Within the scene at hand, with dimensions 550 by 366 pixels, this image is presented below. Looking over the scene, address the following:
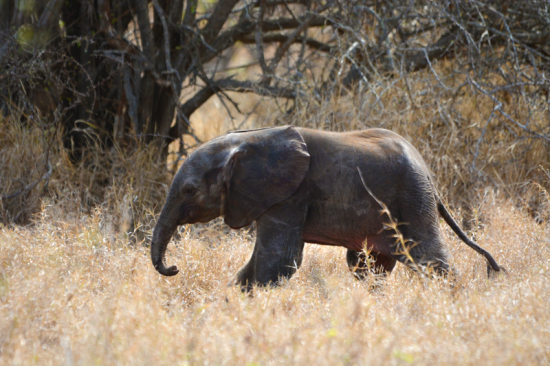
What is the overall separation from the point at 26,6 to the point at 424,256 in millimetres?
5746

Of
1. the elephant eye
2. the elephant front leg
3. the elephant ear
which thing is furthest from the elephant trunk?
the elephant front leg

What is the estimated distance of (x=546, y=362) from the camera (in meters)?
2.58

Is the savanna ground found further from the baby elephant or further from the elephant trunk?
the baby elephant

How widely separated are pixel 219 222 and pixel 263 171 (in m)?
2.71

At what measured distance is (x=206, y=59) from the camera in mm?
8414

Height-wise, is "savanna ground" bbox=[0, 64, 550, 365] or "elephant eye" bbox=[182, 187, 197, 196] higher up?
"elephant eye" bbox=[182, 187, 197, 196]

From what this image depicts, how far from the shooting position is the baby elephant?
3.94 meters

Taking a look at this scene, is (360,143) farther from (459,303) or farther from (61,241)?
(61,241)

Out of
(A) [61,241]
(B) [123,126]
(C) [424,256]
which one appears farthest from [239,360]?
(B) [123,126]

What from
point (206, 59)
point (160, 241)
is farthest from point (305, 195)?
point (206, 59)

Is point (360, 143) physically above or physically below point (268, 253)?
above

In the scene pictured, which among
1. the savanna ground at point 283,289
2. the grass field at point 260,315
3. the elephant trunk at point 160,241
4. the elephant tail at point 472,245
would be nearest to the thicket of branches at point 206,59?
the savanna ground at point 283,289

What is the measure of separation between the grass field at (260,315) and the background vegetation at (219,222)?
0.01 metres

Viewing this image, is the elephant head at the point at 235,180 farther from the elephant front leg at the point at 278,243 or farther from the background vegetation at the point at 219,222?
→ the background vegetation at the point at 219,222
